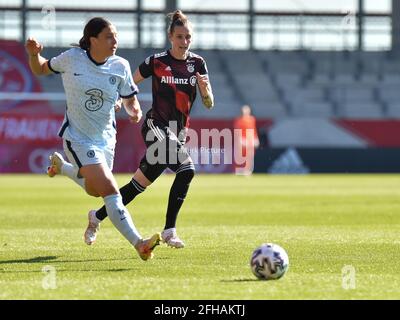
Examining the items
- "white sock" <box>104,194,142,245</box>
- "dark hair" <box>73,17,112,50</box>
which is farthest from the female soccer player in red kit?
"white sock" <box>104,194,142,245</box>

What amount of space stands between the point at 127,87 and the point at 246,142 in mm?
26278

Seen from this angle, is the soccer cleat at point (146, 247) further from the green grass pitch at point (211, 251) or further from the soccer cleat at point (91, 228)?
the soccer cleat at point (91, 228)

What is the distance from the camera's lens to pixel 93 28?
909cm

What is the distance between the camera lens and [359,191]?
24359 millimetres

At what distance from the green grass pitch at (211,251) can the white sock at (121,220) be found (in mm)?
269

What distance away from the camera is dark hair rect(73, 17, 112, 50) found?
9.07 metres

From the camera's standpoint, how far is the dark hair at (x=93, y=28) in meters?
9.07

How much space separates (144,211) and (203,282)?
979 centimetres

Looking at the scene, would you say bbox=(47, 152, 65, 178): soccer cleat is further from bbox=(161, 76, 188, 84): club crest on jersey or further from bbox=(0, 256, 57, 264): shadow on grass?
bbox=(0, 256, 57, 264): shadow on grass

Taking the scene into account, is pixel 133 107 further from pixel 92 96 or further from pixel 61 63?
pixel 61 63

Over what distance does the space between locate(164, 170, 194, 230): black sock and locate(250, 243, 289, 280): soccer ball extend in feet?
8.43

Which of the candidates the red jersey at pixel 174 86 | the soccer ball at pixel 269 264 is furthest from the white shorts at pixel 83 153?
the soccer ball at pixel 269 264

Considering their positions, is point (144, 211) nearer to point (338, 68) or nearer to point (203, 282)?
point (203, 282)

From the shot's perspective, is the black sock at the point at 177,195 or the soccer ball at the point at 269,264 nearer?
the soccer ball at the point at 269,264
